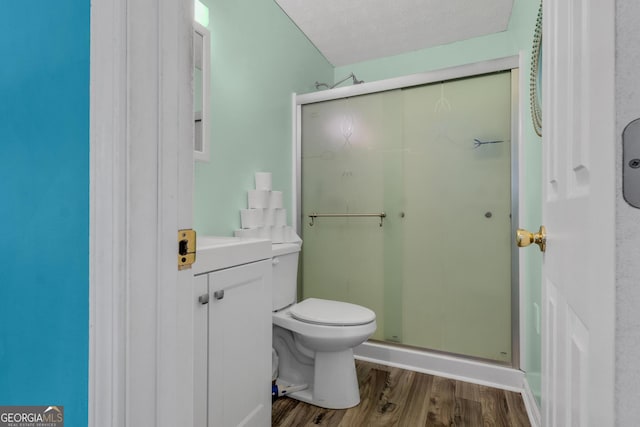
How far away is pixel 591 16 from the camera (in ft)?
1.18

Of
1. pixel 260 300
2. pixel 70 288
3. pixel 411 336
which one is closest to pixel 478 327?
pixel 411 336

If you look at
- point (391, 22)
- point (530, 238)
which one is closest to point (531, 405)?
point (530, 238)

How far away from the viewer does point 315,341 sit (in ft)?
5.41

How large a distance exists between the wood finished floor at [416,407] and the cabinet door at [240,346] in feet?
0.92

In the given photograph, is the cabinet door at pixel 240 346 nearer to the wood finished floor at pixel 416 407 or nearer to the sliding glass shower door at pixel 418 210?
the wood finished floor at pixel 416 407

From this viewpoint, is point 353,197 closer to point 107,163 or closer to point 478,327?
point 478,327

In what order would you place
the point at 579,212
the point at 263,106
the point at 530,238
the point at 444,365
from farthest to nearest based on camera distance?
the point at 263,106, the point at 444,365, the point at 530,238, the point at 579,212

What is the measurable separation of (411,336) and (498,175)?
116 cm

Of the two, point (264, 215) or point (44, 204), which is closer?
point (44, 204)

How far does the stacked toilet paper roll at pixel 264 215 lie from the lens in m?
1.89

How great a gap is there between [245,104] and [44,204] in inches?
58.1

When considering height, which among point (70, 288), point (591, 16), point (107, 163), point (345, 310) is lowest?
point (345, 310)

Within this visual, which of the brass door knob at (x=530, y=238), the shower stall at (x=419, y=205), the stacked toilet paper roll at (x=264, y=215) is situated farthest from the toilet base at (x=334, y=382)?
the brass door knob at (x=530, y=238)

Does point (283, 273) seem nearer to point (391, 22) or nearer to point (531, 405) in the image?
point (531, 405)
